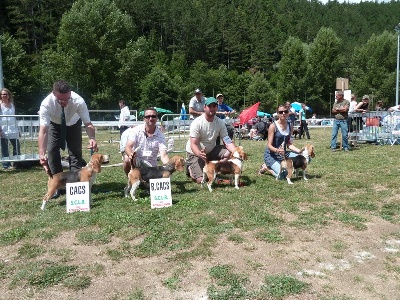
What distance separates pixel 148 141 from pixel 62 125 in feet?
4.38

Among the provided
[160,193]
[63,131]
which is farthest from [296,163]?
[63,131]

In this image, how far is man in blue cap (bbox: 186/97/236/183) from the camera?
639 centimetres

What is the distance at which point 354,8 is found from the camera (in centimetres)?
10994

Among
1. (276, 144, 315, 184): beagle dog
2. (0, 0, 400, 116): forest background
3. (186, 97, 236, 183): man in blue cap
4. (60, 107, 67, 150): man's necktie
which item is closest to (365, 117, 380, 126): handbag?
(276, 144, 315, 184): beagle dog

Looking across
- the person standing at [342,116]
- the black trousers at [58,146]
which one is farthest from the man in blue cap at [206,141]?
the person standing at [342,116]

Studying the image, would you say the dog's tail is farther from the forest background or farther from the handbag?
the forest background

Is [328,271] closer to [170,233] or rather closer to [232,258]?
[232,258]

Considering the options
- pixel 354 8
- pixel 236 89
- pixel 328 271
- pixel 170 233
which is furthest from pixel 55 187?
pixel 354 8

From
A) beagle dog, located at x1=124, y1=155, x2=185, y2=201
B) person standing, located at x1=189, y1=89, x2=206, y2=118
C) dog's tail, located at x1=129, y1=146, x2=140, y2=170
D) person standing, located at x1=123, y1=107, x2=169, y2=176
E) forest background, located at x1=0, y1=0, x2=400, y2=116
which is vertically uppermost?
forest background, located at x1=0, y1=0, x2=400, y2=116

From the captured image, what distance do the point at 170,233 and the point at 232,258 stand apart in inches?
34.7

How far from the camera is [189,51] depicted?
72.9 metres

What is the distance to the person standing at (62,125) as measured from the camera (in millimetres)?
5352

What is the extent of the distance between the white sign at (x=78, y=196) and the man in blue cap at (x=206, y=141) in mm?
1979

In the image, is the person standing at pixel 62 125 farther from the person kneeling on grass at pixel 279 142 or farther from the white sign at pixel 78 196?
the person kneeling on grass at pixel 279 142
